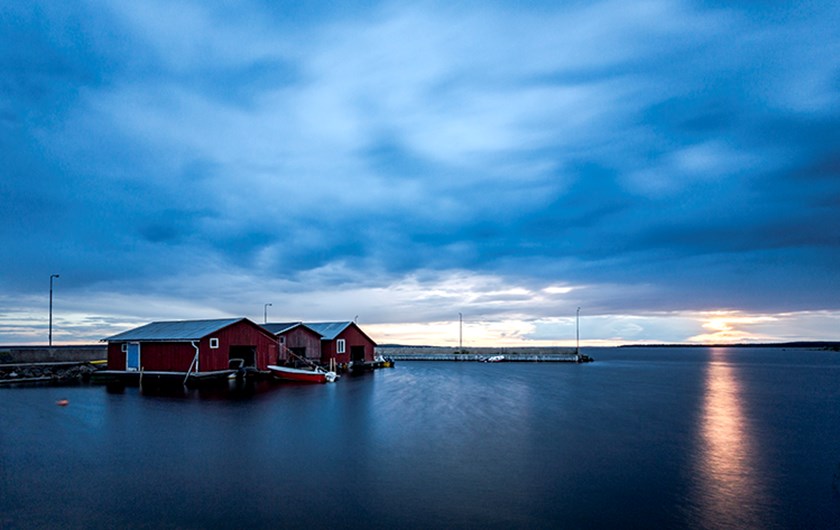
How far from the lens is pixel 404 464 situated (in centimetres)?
1811

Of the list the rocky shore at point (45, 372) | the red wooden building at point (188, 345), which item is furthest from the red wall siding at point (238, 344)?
the rocky shore at point (45, 372)

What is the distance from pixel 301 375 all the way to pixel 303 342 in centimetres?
1062

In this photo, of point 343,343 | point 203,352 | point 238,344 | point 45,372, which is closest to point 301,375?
point 238,344

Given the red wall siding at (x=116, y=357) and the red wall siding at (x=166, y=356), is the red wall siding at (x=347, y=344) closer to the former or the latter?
the red wall siding at (x=166, y=356)

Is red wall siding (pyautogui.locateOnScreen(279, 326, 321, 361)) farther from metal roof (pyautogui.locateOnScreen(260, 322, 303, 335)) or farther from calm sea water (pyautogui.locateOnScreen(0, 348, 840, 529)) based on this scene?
calm sea water (pyautogui.locateOnScreen(0, 348, 840, 529))

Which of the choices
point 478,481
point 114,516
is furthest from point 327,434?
point 114,516

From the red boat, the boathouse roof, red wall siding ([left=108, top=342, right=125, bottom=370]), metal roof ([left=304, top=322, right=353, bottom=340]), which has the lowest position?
the red boat

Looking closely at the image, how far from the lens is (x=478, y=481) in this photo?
15984 millimetres

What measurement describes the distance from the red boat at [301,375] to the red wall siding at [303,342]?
4.95 meters

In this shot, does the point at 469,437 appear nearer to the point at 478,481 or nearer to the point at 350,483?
the point at 478,481

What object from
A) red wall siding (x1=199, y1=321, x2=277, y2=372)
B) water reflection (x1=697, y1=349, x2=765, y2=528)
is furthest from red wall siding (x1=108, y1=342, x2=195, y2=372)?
water reflection (x1=697, y1=349, x2=765, y2=528)

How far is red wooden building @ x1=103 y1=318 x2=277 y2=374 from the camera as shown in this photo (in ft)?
143

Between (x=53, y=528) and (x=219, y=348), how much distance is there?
3428 cm

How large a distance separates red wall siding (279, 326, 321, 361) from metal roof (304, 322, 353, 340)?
10.9 feet
